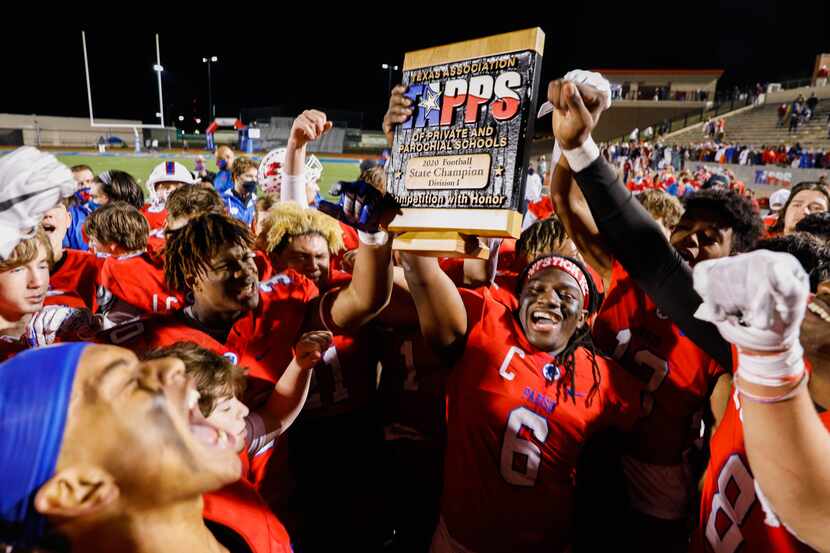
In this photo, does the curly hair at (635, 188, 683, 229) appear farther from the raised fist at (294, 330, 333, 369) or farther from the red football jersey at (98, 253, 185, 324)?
the red football jersey at (98, 253, 185, 324)

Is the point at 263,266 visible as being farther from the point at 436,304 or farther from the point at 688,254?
the point at 688,254

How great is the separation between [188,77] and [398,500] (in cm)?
6122

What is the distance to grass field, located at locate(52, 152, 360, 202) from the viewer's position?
21188 millimetres

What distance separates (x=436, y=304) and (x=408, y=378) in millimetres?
934

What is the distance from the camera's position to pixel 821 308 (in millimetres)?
1141

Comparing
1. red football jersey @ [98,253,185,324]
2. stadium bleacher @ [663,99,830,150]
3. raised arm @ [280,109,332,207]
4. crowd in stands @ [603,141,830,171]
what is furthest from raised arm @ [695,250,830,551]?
stadium bleacher @ [663,99,830,150]

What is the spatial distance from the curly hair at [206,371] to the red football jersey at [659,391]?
171 centimetres

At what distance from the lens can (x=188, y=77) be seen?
5291 centimetres

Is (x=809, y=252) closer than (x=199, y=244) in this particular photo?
No

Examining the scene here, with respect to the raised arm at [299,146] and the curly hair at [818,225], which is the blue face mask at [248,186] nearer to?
the raised arm at [299,146]

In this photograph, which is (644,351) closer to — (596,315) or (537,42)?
(596,315)

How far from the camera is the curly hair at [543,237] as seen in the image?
2918 millimetres

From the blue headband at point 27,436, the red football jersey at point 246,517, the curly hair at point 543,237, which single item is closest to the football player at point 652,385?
the curly hair at point 543,237

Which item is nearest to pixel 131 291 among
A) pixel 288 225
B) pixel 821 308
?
pixel 288 225
